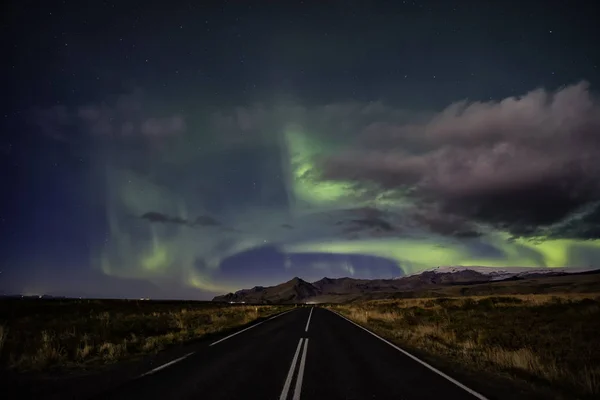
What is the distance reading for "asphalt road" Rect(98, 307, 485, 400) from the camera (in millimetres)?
7242

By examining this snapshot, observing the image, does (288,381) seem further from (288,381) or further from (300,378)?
(300,378)

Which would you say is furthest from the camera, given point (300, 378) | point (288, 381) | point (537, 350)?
point (537, 350)

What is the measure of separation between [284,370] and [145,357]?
5.05 m

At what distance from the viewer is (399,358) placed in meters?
12.0

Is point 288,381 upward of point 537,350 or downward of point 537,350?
upward

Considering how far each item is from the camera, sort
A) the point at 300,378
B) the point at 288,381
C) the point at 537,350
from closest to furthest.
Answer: the point at 288,381
the point at 300,378
the point at 537,350

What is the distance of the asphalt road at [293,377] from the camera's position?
7.24 metres

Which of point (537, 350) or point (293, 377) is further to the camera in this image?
point (537, 350)

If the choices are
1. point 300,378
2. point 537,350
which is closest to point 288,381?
point 300,378

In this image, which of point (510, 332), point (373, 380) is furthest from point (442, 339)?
point (373, 380)

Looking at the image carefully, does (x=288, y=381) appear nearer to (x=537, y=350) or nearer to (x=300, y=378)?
(x=300, y=378)

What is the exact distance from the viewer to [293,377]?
8742 millimetres

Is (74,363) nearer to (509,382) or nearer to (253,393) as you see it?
(253,393)

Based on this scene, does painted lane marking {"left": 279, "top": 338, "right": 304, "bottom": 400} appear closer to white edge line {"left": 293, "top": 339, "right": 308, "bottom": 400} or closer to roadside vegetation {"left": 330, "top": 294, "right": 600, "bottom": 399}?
white edge line {"left": 293, "top": 339, "right": 308, "bottom": 400}
